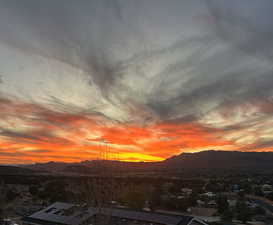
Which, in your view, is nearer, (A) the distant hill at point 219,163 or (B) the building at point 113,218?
(B) the building at point 113,218

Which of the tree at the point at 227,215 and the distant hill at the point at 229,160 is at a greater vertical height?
the distant hill at the point at 229,160

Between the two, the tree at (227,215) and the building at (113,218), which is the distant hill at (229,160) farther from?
the building at (113,218)

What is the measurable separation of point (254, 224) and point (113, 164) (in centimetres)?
2611

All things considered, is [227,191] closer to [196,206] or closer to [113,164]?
[196,206]

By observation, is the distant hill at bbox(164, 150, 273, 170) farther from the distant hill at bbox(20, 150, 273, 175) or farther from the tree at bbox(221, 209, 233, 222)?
the tree at bbox(221, 209, 233, 222)

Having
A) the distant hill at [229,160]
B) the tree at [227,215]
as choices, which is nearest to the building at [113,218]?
the tree at [227,215]

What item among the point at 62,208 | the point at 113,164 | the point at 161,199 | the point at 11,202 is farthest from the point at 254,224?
the point at 11,202

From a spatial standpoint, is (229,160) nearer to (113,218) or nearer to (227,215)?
(227,215)

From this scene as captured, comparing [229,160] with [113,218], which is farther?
[229,160]

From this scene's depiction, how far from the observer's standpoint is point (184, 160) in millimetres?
199500

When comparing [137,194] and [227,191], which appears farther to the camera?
[227,191]

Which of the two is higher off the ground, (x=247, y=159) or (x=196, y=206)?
(x=247, y=159)

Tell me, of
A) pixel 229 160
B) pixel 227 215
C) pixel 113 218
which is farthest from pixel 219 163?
pixel 113 218

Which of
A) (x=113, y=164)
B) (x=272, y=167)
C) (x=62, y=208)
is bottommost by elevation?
(x=62, y=208)
